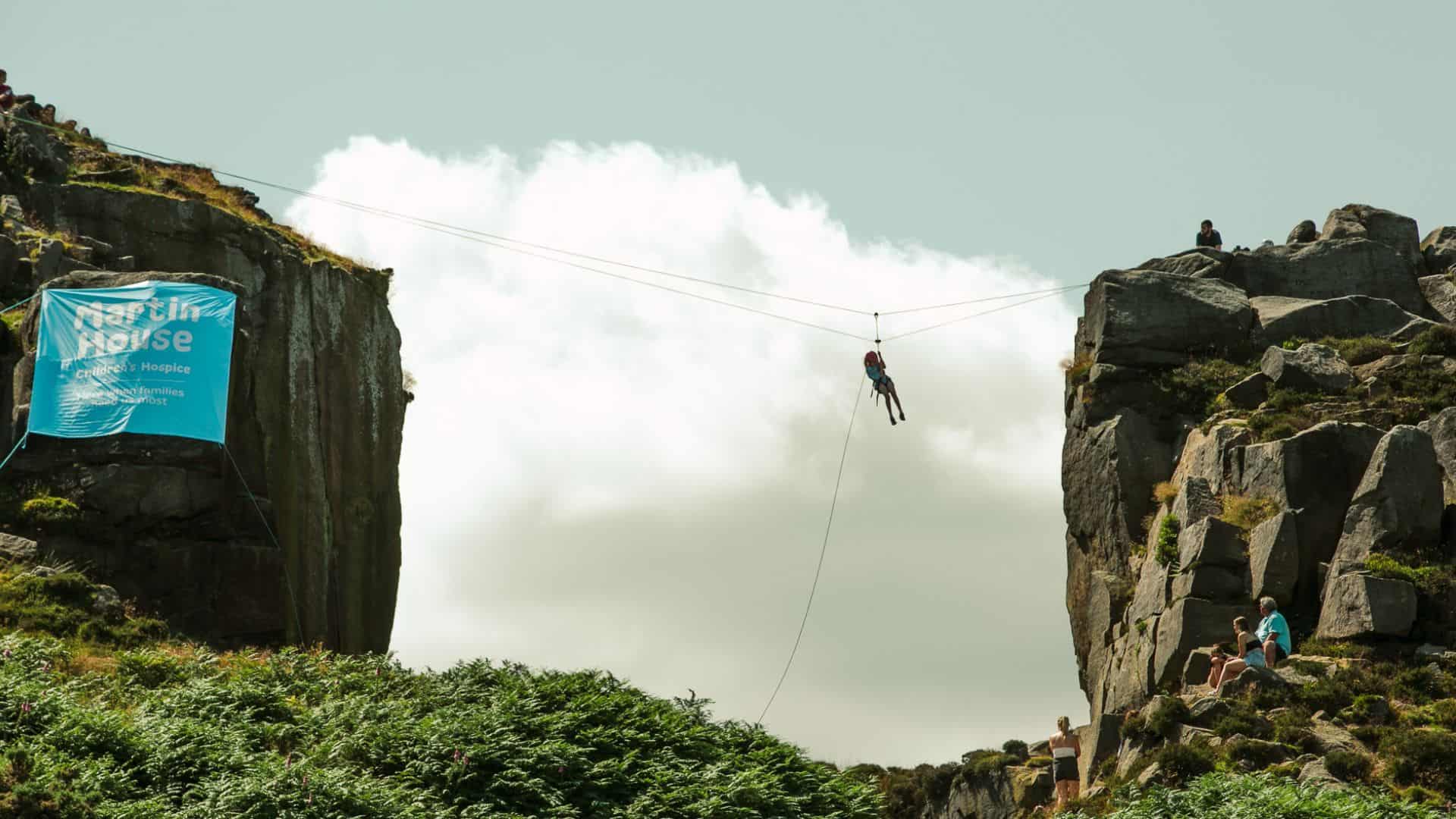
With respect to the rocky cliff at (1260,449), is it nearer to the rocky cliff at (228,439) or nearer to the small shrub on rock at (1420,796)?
the small shrub on rock at (1420,796)

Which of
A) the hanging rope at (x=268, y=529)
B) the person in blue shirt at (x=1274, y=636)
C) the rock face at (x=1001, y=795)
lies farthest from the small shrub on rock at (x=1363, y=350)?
the hanging rope at (x=268, y=529)

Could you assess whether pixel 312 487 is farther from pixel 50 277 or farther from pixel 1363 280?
pixel 1363 280

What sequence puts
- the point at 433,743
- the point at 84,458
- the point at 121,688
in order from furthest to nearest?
1. the point at 84,458
2. the point at 121,688
3. the point at 433,743

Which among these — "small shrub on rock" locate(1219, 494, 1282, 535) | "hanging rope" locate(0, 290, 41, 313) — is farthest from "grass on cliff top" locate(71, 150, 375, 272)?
"small shrub on rock" locate(1219, 494, 1282, 535)

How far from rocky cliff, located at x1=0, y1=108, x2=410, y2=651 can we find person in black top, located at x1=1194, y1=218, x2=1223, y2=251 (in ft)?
67.4

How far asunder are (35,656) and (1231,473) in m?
21.8

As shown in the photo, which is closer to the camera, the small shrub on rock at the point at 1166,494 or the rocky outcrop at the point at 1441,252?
the small shrub on rock at the point at 1166,494

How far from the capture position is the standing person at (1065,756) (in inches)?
1145

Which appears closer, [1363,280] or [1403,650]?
[1403,650]

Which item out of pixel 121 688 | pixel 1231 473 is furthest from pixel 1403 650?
pixel 121 688

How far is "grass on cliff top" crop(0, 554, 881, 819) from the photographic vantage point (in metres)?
19.3

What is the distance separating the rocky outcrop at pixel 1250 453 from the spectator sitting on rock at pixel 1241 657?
91cm

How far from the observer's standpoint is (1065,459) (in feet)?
122

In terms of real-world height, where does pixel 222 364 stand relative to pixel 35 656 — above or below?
above
